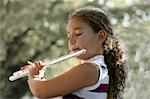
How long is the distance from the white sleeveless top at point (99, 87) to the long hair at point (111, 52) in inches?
1.1

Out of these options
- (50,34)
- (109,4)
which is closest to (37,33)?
(50,34)

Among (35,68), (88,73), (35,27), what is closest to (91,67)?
(88,73)

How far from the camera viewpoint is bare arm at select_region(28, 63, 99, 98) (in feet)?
2.78

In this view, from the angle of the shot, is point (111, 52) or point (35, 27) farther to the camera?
point (35, 27)

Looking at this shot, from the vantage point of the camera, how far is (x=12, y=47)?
2924 mm

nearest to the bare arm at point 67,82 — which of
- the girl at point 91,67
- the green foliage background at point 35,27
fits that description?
the girl at point 91,67

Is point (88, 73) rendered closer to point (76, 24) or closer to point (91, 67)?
point (91, 67)

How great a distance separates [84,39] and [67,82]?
0.11 metres

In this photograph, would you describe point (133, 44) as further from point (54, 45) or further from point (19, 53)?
point (19, 53)

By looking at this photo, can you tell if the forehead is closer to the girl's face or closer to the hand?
the girl's face

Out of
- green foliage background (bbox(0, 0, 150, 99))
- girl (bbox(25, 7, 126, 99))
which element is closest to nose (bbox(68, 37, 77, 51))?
girl (bbox(25, 7, 126, 99))

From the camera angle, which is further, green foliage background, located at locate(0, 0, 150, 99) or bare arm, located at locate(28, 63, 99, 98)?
green foliage background, located at locate(0, 0, 150, 99)

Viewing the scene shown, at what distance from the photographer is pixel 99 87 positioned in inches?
34.4

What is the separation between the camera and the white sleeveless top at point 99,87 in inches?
33.8
